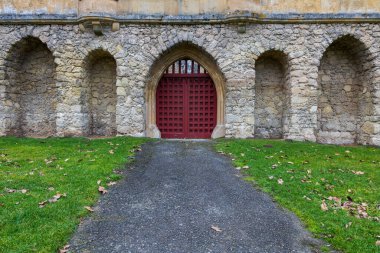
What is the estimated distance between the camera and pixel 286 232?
338cm

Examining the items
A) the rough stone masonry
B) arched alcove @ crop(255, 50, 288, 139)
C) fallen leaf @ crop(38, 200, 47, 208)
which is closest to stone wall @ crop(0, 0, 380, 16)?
the rough stone masonry

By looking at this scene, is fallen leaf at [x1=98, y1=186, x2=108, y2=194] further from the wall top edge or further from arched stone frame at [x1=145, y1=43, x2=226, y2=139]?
the wall top edge

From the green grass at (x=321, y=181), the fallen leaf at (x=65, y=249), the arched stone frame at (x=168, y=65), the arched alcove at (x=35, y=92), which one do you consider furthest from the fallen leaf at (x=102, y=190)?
the arched alcove at (x=35, y=92)

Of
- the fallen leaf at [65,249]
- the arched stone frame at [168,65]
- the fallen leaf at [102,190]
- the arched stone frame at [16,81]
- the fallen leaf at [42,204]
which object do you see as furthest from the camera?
the arched stone frame at [168,65]

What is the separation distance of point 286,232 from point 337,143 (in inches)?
307

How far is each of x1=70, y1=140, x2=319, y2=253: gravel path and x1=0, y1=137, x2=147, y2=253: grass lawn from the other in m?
0.25

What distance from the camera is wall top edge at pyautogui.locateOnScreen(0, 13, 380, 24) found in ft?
30.0

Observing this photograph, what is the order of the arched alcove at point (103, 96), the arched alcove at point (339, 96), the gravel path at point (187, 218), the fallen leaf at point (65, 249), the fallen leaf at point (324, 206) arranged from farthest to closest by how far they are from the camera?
1. the arched alcove at point (103, 96)
2. the arched alcove at point (339, 96)
3. the fallen leaf at point (324, 206)
4. the gravel path at point (187, 218)
5. the fallen leaf at point (65, 249)

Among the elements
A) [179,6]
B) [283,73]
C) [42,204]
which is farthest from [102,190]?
[283,73]

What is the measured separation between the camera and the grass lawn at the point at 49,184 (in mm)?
3057

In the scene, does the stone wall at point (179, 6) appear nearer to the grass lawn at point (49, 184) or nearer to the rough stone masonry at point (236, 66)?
the rough stone masonry at point (236, 66)

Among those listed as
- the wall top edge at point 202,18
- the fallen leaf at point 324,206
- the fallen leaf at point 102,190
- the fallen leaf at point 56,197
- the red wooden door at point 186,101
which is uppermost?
the wall top edge at point 202,18

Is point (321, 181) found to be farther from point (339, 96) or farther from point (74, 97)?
point (74, 97)

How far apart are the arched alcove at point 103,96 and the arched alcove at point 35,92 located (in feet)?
4.28
